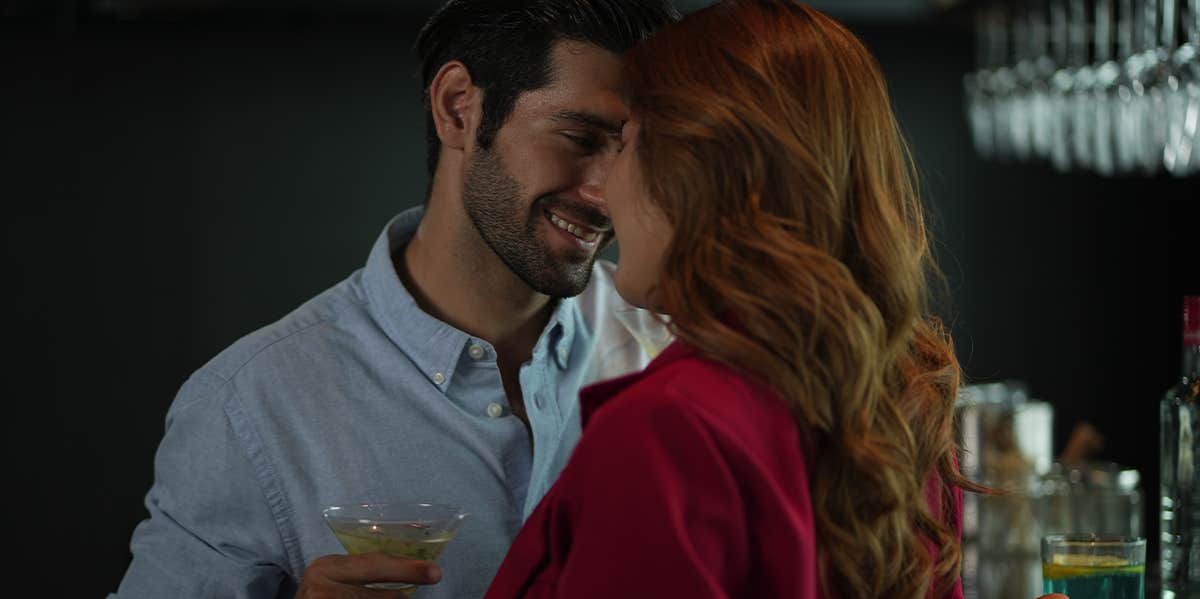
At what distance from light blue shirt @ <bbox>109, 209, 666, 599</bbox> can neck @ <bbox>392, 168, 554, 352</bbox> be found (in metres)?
0.07

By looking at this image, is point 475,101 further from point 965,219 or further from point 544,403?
point 965,219

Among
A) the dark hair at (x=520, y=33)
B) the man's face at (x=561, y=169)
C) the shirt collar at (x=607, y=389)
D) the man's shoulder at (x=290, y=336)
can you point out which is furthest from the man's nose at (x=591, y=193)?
the shirt collar at (x=607, y=389)

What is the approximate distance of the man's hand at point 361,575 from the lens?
170cm

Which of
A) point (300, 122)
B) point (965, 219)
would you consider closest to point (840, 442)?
point (300, 122)

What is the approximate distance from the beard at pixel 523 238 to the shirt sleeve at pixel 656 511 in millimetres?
848

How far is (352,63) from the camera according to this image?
614 centimetres

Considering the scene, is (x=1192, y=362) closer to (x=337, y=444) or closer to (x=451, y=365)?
(x=451, y=365)

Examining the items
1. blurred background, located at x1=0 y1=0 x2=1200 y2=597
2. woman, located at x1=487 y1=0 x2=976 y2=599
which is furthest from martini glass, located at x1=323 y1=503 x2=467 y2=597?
blurred background, located at x1=0 y1=0 x2=1200 y2=597

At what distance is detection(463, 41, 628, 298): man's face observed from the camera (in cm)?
214

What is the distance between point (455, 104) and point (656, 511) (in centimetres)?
118

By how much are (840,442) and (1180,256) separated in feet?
19.1

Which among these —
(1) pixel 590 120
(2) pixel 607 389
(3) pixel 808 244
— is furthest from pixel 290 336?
(3) pixel 808 244

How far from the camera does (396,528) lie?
174 cm

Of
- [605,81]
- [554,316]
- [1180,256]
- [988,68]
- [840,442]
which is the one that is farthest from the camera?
[1180,256]
